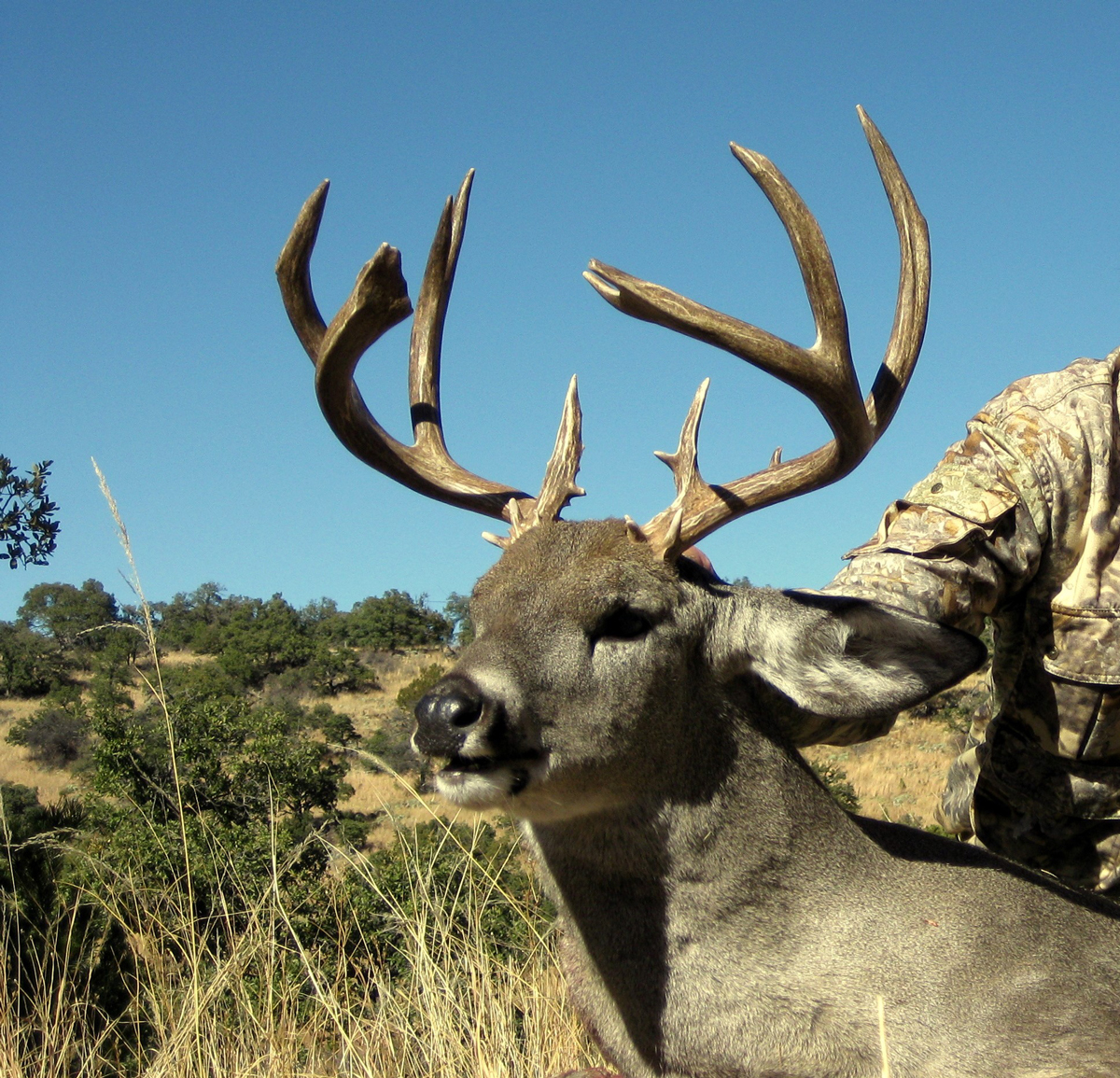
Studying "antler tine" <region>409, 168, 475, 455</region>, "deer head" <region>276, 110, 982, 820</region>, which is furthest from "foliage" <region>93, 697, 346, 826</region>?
"deer head" <region>276, 110, 982, 820</region>

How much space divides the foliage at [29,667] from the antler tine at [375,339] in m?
43.1

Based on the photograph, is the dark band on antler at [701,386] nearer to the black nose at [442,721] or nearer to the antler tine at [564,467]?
the antler tine at [564,467]

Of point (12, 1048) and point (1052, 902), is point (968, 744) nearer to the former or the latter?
point (1052, 902)

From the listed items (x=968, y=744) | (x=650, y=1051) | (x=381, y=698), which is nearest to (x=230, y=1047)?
(x=650, y=1051)

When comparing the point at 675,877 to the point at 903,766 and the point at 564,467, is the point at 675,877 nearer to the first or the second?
the point at 564,467

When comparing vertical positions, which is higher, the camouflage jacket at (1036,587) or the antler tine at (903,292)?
the antler tine at (903,292)

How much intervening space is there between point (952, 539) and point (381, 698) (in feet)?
134

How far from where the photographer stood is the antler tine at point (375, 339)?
142 inches

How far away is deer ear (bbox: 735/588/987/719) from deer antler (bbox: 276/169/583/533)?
723 millimetres

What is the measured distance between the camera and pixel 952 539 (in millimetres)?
3959

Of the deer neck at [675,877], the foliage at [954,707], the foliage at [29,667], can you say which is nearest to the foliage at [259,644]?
the foliage at [29,667]

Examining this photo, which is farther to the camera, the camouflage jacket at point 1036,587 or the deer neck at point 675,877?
the camouflage jacket at point 1036,587

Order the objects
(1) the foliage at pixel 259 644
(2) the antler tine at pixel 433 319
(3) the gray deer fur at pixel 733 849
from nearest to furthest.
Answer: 1. (3) the gray deer fur at pixel 733 849
2. (2) the antler tine at pixel 433 319
3. (1) the foliage at pixel 259 644

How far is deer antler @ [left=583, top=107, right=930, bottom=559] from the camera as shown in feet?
11.4
